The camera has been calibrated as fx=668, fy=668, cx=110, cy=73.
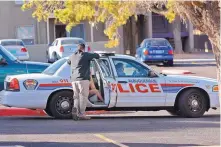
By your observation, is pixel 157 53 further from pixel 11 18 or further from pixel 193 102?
pixel 193 102

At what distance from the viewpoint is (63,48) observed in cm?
3297

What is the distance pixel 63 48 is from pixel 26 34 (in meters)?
9.40

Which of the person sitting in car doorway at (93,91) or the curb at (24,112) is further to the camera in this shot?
the curb at (24,112)

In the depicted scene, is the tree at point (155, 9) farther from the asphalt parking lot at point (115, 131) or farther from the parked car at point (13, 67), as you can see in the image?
the parked car at point (13, 67)

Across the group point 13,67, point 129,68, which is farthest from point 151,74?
point 13,67

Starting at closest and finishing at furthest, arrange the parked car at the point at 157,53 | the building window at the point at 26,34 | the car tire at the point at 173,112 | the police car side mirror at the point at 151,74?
the police car side mirror at the point at 151,74 < the car tire at the point at 173,112 < the parked car at the point at 157,53 < the building window at the point at 26,34

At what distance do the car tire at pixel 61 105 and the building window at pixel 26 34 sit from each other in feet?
89.7

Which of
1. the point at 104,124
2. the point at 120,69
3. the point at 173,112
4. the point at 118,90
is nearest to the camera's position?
the point at 104,124

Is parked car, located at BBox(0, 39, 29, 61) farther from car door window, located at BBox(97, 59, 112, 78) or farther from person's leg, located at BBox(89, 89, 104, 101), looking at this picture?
person's leg, located at BBox(89, 89, 104, 101)

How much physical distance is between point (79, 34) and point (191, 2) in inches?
1327

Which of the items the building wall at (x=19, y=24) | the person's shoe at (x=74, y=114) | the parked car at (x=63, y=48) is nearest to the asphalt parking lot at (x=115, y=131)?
the person's shoe at (x=74, y=114)

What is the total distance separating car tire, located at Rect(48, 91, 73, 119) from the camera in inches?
578

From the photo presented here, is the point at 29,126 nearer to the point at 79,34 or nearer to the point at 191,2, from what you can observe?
the point at 191,2

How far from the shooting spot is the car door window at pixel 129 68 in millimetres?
14922
